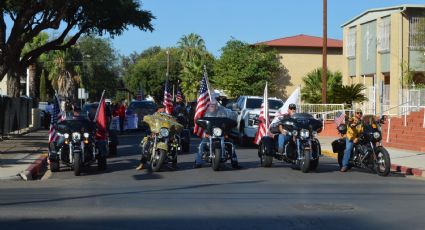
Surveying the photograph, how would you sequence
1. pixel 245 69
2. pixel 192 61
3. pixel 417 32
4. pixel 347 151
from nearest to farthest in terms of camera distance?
pixel 347 151, pixel 417 32, pixel 245 69, pixel 192 61

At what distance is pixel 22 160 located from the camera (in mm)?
19078

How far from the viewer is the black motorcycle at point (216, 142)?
1675 centimetres

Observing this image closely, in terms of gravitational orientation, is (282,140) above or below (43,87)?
below

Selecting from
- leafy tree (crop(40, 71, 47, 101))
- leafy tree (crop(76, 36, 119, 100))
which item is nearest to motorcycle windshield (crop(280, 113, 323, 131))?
leafy tree (crop(40, 71, 47, 101))

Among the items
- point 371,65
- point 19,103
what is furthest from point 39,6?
point 371,65

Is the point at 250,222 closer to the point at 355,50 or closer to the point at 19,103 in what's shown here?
the point at 19,103

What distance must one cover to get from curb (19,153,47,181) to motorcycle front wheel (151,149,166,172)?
2778mm

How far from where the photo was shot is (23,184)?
1449cm

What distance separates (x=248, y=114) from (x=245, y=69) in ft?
108

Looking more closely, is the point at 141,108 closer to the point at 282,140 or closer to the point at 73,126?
the point at 282,140

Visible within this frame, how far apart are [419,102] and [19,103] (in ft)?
61.8

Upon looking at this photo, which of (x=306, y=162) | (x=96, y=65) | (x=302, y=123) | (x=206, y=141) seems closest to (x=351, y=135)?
(x=302, y=123)

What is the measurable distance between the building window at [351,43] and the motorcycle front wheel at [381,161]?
101ft

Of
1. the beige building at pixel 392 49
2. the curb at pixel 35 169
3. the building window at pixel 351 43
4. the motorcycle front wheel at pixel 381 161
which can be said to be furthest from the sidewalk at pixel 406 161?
the building window at pixel 351 43
